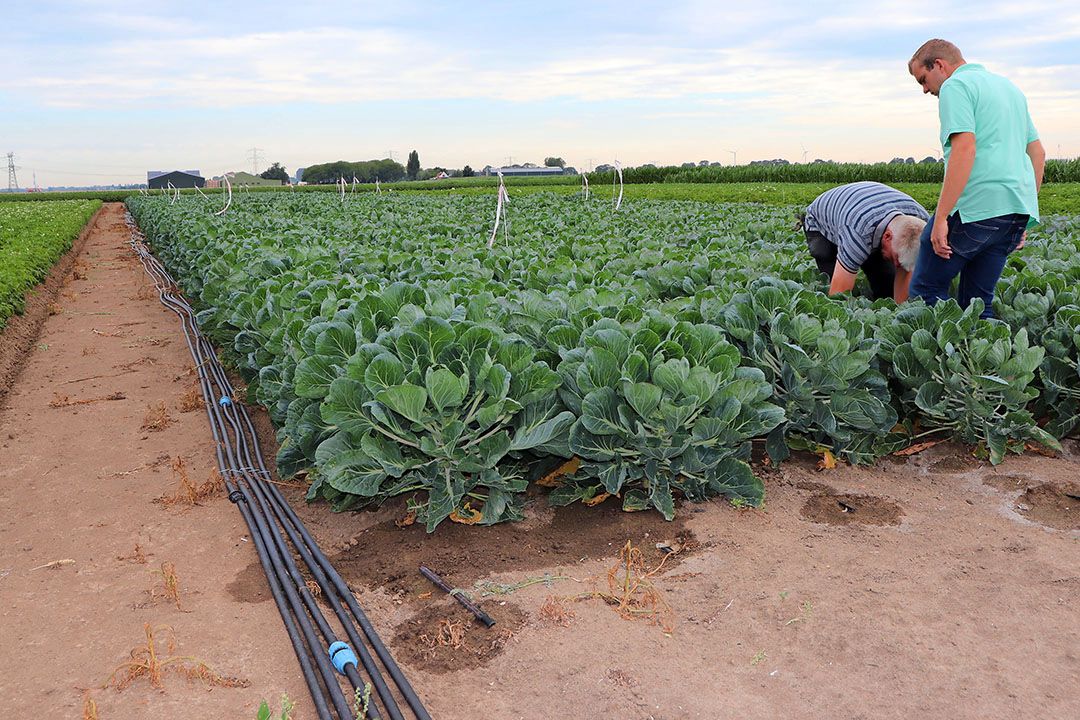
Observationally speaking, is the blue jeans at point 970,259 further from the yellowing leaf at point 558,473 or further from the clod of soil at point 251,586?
the clod of soil at point 251,586

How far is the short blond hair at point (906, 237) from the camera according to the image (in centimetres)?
516

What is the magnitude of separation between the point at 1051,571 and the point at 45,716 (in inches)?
143

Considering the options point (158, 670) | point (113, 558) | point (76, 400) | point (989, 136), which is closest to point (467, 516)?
point (158, 670)

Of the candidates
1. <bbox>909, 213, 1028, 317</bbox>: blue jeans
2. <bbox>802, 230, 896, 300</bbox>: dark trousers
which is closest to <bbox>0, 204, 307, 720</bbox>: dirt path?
<bbox>909, 213, 1028, 317</bbox>: blue jeans

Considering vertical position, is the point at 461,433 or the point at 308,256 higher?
the point at 308,256

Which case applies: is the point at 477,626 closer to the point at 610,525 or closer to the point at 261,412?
the point at 610,525

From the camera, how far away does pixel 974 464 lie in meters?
4.34

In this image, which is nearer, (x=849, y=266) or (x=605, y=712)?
(x=605, y=712)

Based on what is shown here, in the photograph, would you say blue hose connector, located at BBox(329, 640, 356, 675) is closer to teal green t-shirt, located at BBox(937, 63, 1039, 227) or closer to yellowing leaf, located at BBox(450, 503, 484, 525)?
yellowing leaf, located at BBox(450, 503, 484, 525)

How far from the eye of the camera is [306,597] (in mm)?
3160

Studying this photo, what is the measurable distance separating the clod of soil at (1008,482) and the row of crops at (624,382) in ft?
0.38

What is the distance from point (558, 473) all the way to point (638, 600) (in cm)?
101

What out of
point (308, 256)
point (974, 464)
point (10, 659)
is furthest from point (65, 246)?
point (974, 464)

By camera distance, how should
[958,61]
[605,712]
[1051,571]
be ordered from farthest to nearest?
1. [958,61]
2. [1051,571]
3. [605,712]
